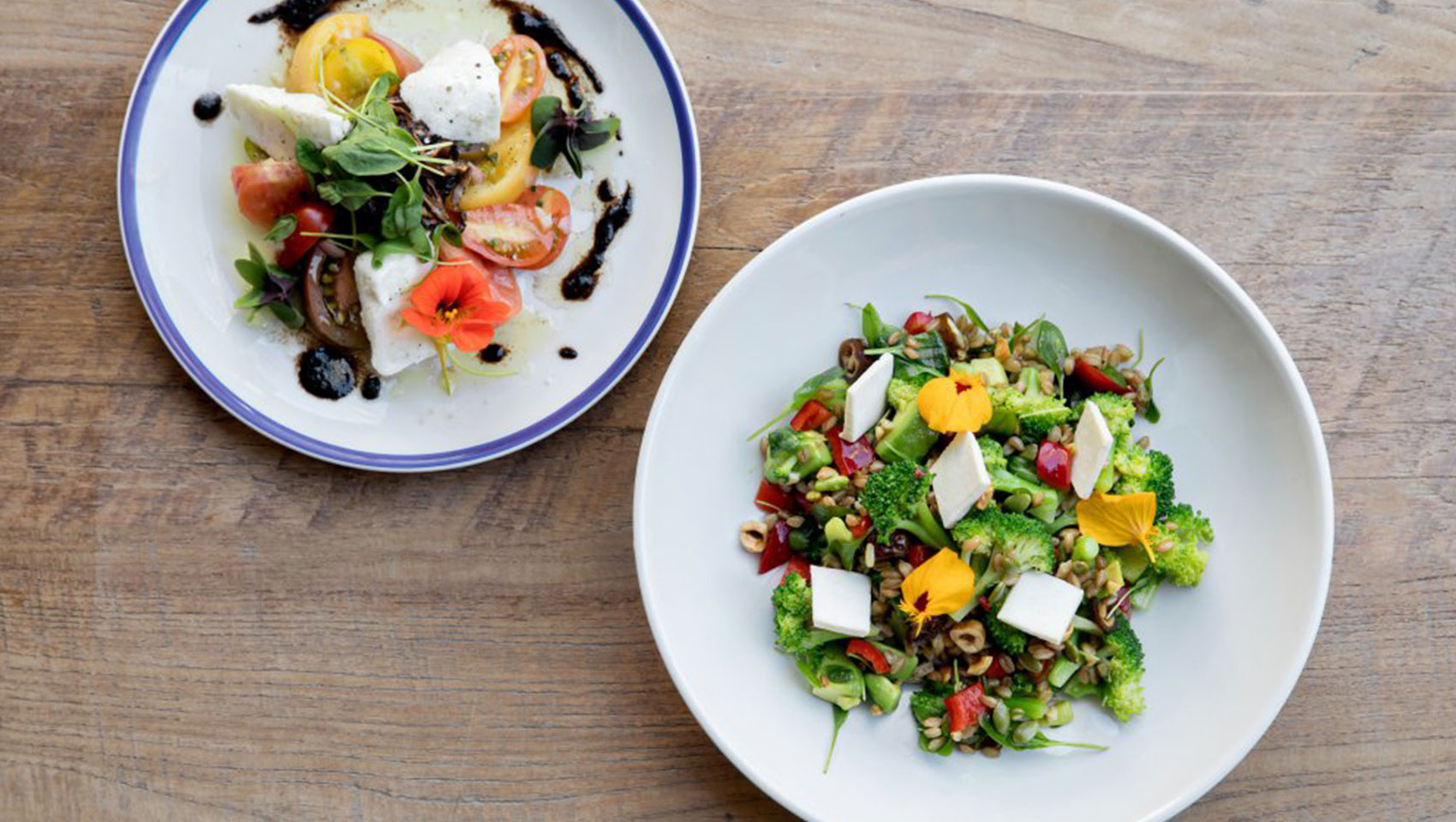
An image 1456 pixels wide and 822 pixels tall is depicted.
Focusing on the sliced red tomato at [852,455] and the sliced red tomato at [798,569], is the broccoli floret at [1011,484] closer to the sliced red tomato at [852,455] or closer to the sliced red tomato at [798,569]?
the sliced red tomato at [852,455]

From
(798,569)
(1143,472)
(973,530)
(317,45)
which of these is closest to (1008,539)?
(973,530)

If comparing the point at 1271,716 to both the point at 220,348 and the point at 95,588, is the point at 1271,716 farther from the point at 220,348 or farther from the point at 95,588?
the point at 95,588

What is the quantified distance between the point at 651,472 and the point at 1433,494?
156cm

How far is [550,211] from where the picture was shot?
199cm

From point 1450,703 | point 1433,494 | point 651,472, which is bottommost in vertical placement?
point 1450,703

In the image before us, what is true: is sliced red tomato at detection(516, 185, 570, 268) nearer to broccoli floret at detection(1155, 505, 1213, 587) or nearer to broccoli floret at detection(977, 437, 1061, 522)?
broccoli floret at detection(977, 437, 1061, 522)

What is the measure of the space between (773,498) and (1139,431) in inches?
27.9

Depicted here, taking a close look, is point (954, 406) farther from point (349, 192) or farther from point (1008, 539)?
point (349, 192)

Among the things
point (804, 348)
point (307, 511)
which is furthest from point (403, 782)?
point (804, 348)

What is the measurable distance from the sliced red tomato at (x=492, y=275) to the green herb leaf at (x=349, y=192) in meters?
0.16

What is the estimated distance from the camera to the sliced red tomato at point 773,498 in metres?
1.95

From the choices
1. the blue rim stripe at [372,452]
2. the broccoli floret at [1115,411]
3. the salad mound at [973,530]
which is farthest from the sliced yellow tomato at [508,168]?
the broccoli floret at [1115,411]

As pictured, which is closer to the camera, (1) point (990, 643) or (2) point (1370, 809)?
(1) point (990, 643)

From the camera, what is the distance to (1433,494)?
2.06 m
